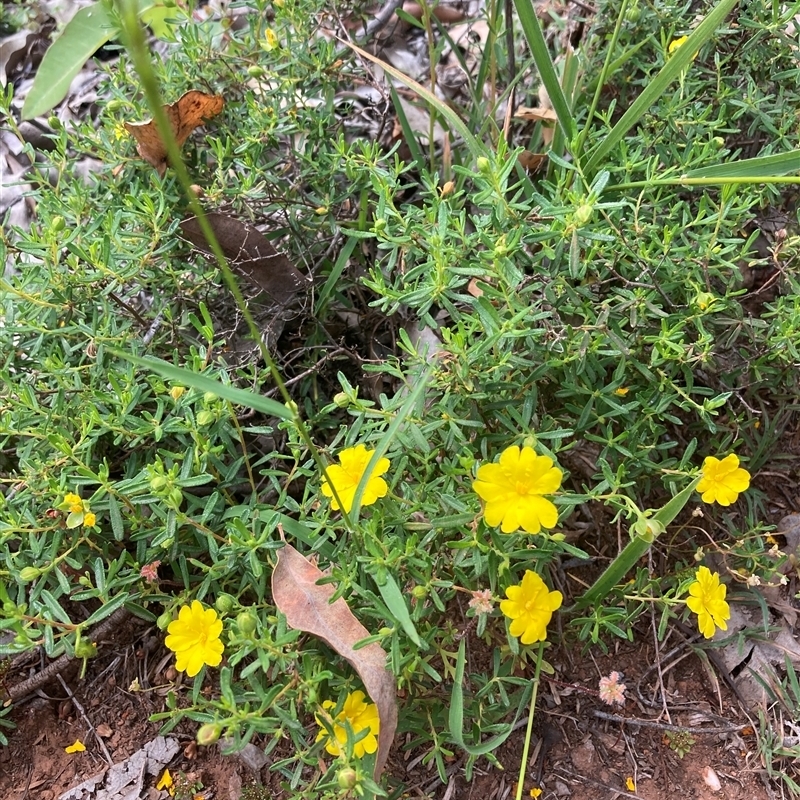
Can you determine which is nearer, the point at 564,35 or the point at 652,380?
the point at 652,380

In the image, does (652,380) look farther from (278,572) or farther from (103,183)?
(103,183)

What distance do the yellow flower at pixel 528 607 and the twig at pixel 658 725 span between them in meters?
0.54

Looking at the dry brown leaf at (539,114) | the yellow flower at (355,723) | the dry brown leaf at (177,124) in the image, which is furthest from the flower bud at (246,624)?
the dry brown leaf at (539,114)

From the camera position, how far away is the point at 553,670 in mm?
1984

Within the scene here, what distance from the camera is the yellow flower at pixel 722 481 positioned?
1.89 metres

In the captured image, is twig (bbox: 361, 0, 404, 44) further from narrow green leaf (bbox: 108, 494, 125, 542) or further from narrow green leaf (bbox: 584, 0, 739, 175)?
narrow green leaf (bbox: 108, 494, 125, 542)

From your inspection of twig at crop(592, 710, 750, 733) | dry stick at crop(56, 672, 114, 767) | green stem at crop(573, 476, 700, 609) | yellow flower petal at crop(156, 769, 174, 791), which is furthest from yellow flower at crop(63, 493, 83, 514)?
twig at crop(592, 710, 750, 733)

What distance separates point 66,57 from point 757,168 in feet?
6.24

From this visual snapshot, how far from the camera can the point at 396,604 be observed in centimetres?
160

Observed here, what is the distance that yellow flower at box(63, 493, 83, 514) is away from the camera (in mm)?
1790

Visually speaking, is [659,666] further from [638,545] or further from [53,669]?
[53,669]

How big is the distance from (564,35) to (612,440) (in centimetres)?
198

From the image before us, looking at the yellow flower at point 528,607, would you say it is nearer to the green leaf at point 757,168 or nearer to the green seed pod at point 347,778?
the green seed pod at point 347,778

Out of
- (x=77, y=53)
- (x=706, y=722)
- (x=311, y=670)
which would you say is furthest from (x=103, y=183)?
(x=706, y=722)
